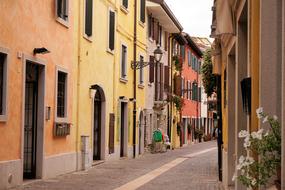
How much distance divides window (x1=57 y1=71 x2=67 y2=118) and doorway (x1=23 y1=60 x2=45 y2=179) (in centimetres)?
160

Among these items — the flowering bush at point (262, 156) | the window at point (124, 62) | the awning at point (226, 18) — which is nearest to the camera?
the flowering bush at point (262, 156)

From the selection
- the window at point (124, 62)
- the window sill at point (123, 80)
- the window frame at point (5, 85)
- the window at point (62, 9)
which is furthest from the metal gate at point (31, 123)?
the window at point (124, 62)

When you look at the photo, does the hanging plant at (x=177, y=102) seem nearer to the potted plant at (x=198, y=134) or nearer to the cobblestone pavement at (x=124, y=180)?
the potted plant at (x=198, y=134)

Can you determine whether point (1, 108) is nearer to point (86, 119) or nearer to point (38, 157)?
point (38, 157)

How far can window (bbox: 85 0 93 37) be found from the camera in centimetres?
1895

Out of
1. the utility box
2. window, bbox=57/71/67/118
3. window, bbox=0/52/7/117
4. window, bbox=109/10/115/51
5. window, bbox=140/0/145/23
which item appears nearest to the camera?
window, bbox=0/52/7/117

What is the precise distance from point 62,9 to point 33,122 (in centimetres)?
348

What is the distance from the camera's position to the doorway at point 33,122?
1459 centimetres

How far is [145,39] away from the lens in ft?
99.0

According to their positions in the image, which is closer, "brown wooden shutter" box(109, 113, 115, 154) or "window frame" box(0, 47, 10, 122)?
"window frame" box(0, 47, 10, 122)

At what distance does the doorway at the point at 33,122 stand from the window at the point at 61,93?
1.60 m

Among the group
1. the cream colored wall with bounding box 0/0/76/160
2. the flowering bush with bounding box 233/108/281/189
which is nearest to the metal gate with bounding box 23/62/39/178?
the cream colored wall with bounding box 0/0/76/160

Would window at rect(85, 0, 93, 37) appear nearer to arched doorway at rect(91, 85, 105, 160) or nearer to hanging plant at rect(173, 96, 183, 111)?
arched doorway at rect(91, 85, 105, 160)

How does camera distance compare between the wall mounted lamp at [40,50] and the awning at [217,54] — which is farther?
the wall mounted lamp at [40,50]
